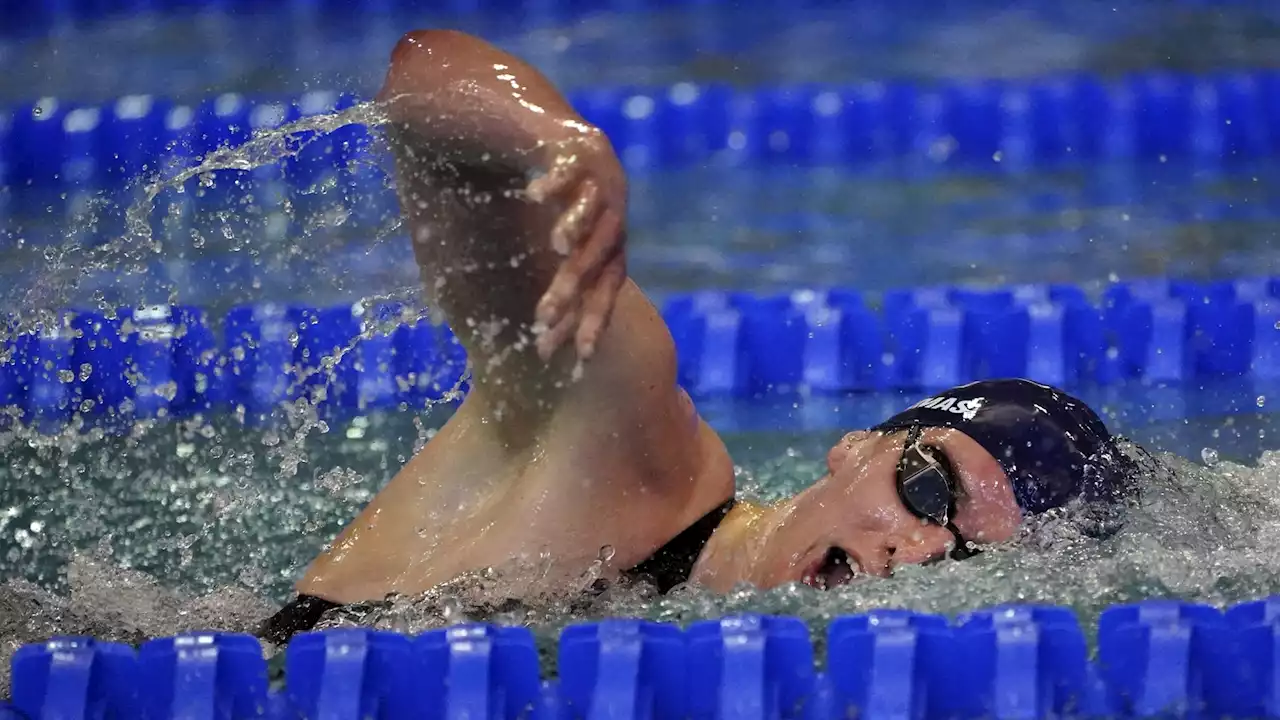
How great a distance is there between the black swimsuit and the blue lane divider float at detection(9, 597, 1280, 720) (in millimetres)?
104

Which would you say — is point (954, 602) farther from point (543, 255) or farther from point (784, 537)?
point (543, 255)

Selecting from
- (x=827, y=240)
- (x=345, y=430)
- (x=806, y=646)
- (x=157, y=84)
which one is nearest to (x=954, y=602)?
(x=806, y=646)

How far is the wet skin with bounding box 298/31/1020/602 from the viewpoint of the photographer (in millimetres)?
1641

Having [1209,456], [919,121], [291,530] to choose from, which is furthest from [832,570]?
[919,121]

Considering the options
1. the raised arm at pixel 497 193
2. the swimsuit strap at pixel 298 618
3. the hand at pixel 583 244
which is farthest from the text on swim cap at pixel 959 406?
the swimsuit strap at pixel 298 618

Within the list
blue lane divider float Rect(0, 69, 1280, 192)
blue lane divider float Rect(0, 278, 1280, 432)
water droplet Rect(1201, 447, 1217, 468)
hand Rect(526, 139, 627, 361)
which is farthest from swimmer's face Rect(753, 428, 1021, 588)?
blue lane divider float Rect(0, 69, 1280, 192)

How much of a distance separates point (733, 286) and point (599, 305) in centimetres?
204

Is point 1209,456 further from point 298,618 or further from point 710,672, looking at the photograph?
point 298,618

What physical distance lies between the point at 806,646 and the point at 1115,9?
3.59 meters

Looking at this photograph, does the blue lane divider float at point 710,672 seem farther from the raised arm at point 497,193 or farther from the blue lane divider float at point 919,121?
the blue lane divider float at point 919,121

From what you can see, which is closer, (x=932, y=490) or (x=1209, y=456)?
(x=932, y=490)

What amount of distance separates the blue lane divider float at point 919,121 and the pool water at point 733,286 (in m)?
0.08

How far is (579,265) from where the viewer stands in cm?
141

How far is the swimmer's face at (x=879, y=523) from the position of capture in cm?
178
